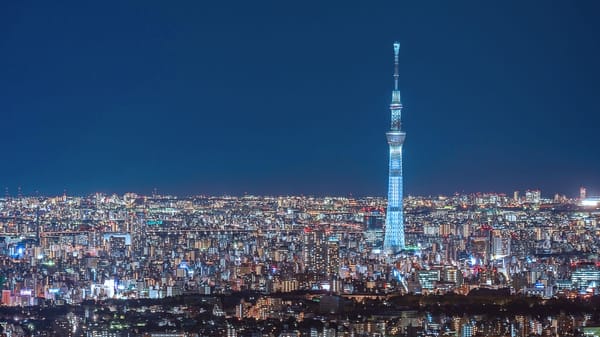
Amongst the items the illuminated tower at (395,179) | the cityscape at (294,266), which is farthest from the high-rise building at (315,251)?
the illuminated tower at (395,179)

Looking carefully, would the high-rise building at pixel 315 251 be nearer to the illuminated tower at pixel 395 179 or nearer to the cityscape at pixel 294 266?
the cityscape at pixel 294 266

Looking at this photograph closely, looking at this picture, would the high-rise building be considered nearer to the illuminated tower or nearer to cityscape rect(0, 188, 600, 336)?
cityscape rect(0, 188, 600, 336)

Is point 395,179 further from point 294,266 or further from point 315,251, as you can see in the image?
point 294,266

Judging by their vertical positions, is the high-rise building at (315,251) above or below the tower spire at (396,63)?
below

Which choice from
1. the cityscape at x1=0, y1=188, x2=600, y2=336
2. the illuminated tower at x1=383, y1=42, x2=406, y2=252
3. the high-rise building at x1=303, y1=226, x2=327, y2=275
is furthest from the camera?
the illuminated tower at x1=383, y1=42, x2=406, y2=252

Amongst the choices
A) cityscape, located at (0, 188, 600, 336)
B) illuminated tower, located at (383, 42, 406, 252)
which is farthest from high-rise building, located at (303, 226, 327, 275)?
illuminated tower, located at (383, 42, 406, 252)

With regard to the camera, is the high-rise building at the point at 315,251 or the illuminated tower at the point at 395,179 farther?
the illuminated tower at the point at 395,179

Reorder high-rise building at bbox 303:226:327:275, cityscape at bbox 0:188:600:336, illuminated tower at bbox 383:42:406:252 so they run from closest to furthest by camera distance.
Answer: cityscape at bbox 0:188:600:336
high-rise building at bbox 303:226:327:275
illuminated tower at bbox 383:42:406:252

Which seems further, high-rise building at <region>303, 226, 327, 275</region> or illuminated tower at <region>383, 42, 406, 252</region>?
illuminated tower at <region>383, 42, 406, 252</region>
